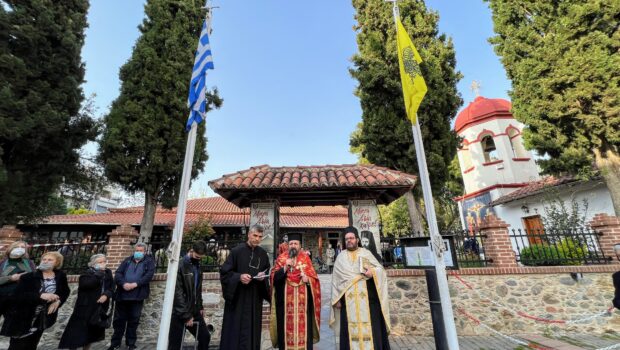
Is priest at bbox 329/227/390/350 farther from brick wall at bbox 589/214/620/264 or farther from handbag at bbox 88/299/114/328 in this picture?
brick wall at bbox 589/214/620/264

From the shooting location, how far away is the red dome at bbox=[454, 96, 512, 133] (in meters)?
16.0

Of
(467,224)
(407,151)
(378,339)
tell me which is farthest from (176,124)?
(467,224)

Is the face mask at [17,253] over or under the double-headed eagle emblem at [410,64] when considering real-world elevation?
under

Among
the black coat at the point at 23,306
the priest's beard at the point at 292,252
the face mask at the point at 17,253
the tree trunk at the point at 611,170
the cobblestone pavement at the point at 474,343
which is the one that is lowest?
the cobblestone pavement at the point at 474,343

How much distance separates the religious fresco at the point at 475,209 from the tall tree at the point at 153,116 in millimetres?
15073

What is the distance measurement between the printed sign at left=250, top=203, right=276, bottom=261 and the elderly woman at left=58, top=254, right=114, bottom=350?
2706 millimetres

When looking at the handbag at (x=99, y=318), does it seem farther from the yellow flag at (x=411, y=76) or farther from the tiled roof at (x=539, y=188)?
the tiled roof at (x=539, y=188)

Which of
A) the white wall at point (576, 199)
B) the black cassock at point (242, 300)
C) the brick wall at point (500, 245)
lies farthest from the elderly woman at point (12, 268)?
the white wall at point (576, 199)

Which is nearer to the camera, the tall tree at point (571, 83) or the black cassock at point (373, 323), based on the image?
the black cassock at point (373, 323)

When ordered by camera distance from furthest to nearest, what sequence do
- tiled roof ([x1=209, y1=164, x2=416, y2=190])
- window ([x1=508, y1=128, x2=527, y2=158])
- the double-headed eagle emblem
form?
window ([x1=508, y1=128, x2=527, y2=158]) < tiled roof ([x1=209, y1=164, x2=416, y2=190]) < the double-headed eagle emblem

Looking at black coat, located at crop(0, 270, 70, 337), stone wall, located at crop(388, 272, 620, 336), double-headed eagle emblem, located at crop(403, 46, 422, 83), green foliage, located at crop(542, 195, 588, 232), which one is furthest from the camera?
green foliage, located at crop(542, 195, 588, 232)

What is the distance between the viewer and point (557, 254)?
6035 millimetres

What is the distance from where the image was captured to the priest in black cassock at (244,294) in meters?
3.65

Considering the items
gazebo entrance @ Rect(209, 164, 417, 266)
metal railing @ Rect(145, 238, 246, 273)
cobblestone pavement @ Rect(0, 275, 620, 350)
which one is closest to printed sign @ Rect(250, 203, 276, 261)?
gazebo entrance @ Rect(209, 164, 417, 266)
